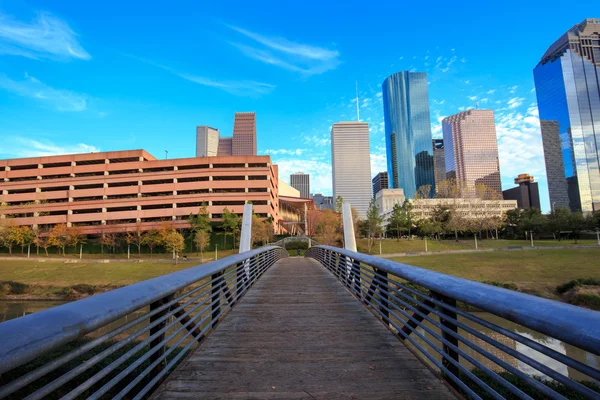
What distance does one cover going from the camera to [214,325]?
4.80m

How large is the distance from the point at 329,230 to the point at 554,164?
159093 mm

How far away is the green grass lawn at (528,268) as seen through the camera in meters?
23.6

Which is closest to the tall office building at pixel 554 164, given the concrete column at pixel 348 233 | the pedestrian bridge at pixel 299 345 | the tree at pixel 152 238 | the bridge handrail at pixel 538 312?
the tree at pixel 152 238

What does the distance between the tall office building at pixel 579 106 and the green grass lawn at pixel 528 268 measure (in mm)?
127108

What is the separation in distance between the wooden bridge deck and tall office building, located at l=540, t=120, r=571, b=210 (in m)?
174

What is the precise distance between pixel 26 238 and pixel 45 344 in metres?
68.4

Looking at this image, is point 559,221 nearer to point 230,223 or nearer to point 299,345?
point 230,223

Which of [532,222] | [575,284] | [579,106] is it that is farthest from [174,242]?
[579,106]

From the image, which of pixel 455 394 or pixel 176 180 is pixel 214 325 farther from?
pixel 176 180

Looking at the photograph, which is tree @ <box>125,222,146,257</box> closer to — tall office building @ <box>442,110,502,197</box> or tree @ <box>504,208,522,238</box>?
tree @ <box>504,208,522,238</box>

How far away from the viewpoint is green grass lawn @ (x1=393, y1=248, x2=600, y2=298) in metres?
23.6

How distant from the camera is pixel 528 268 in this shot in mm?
27391

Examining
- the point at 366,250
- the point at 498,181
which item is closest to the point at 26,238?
the point at 366,250

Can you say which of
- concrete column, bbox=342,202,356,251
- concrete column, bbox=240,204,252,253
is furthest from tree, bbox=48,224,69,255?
concrete column, bbox=342,202,356,251
